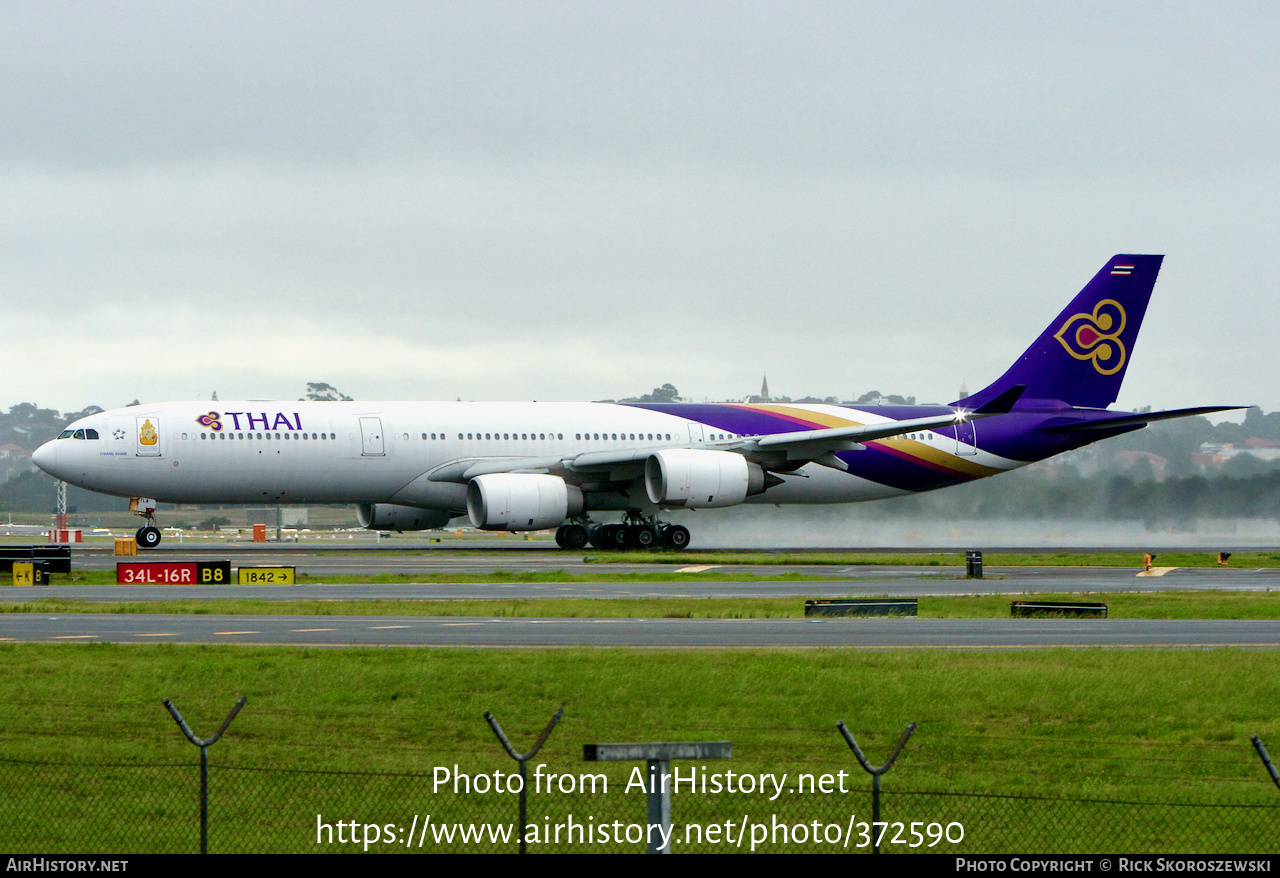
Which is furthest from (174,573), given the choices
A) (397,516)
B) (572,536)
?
(572,536)

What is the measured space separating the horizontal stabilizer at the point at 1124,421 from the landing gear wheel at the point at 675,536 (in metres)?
15.6

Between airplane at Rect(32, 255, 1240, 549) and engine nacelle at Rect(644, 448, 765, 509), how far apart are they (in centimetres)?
6

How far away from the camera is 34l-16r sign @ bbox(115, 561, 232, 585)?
3928cm

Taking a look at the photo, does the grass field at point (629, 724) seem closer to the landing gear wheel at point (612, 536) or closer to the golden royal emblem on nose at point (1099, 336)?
the landing gear wheel at point (612, 536)

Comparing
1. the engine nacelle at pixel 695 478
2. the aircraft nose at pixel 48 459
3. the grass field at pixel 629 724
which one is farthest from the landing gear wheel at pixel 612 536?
the grass field at pixel 629 724

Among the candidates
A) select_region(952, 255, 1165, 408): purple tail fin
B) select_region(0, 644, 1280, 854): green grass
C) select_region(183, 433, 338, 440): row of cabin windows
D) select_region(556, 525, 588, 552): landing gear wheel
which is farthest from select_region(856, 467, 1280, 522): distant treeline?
select_region(0, 644, 1280, 854): green grass

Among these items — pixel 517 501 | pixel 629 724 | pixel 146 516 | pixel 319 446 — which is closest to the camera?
pixel 629 724

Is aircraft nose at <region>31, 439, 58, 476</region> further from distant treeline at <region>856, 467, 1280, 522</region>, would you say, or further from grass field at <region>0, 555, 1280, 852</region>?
distant treeline at <region>856, 467, 1280, 522</region>

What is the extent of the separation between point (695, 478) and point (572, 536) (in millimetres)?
6028

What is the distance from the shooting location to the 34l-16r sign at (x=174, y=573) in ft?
129

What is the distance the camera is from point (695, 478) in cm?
5153

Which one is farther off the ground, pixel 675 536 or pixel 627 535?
pixel 627 535

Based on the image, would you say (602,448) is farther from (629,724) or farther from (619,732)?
(619,732)
